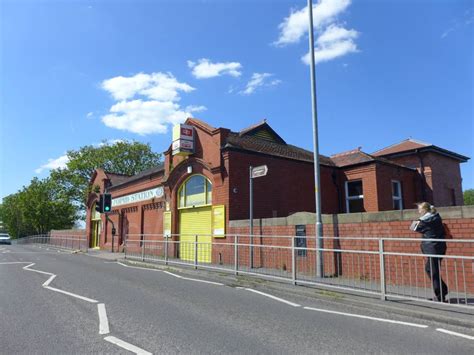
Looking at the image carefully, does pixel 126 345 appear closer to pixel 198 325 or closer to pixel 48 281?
pixel 198 325

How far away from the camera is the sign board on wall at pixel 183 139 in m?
17.6

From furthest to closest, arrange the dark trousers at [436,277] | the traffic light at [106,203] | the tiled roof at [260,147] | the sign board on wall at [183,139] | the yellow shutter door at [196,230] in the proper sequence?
the traffic light at [106,203] < the sign board on wall at [183,139] < the tiled roof at [260,147] < the yellow shutter door at [196,230] < the dark trousers at [436,277]

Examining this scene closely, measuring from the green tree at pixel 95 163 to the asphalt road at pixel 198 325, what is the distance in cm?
4478

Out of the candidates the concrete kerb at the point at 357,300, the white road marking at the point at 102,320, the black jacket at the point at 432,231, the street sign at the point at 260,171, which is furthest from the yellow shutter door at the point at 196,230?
the black jacket at the point at 432,231

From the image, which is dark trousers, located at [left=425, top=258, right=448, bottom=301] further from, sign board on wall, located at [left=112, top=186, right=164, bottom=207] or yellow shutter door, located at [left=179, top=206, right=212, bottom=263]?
sign board on wall, located at [left=112, top=186, right=164, bottom=207]

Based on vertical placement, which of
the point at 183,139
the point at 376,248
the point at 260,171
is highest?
the point at 183,139

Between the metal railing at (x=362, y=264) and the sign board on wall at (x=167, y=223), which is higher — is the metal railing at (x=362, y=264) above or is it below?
below

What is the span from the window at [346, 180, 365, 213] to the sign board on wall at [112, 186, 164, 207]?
32.6ft

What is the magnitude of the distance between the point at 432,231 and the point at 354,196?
12810 mm

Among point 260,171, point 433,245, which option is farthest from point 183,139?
point 433,245

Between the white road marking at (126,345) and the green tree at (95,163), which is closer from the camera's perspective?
the white road marking at (126,345)

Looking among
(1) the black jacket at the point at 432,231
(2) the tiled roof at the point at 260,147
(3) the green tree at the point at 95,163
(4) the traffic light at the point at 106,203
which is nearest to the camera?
(1) the black jacket at the point at 432,231

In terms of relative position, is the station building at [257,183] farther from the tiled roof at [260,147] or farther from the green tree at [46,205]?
the green tree at [46,205]

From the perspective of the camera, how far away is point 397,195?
2050 centimetres
